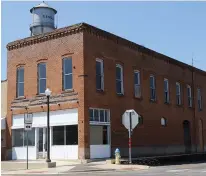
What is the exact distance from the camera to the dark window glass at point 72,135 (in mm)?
27106

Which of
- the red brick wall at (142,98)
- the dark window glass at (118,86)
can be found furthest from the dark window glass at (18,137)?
the dark window glass at (118,86)

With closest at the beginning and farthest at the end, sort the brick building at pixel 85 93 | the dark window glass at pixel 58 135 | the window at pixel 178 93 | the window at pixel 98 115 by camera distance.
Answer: the brick building at pixel 85 93 → the window at pixel 98 115 → the dark window glass at pixel 58 135 → the window at pixel 178 93

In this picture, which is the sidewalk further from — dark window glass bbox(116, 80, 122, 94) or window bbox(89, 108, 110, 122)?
dark window glass bbox(116, 80, 122, 94)

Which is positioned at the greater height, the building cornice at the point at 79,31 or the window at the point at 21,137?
the building cornice at the point at 79,31

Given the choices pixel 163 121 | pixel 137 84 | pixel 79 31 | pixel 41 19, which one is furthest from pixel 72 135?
pixel 41 19

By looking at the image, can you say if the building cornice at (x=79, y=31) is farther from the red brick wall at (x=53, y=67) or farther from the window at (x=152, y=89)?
the window at (x=152, y=89)

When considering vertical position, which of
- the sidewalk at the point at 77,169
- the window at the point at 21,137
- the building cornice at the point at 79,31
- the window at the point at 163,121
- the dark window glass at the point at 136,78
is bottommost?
the sidewalk at the point at 77,169

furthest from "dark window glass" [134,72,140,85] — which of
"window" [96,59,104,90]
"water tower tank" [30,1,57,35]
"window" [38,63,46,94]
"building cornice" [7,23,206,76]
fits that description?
"water tower tank" [30,1,57,35]

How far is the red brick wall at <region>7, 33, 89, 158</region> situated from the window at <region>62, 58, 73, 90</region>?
0.29 m

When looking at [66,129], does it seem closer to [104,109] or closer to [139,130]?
[104,109]

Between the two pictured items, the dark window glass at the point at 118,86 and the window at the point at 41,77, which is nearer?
the window at the point at 41,77

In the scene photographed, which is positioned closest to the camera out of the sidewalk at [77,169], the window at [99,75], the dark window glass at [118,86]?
the sidewalk at [77,169]

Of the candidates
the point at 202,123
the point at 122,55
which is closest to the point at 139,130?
the point at 122,55

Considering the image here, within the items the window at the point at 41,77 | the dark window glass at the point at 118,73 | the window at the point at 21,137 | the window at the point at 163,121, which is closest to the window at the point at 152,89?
the window at the point at 163,121
